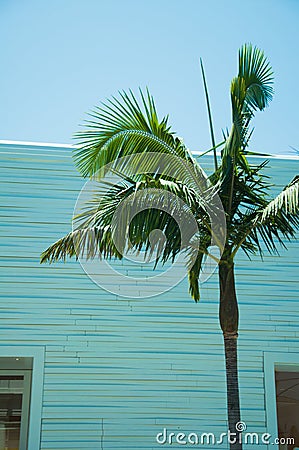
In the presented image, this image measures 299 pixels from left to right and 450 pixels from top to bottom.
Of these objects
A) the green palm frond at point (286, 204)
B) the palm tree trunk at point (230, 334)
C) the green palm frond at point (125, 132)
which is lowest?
the palm tree trunk at point (230, 334)

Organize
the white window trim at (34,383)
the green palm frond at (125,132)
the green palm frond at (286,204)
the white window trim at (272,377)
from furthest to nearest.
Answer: the white window trim at (272,377), the white window trim at (34,383), the green palm frond at (125,132), the green palm frond at (286,204)

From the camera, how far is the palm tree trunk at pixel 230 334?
6.71 metres

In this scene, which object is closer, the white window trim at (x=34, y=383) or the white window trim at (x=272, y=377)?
the white window trim at (x=34, y=383)

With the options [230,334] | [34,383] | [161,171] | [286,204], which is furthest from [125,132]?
[34,383]

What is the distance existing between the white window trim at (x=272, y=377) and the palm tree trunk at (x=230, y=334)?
11.1ft

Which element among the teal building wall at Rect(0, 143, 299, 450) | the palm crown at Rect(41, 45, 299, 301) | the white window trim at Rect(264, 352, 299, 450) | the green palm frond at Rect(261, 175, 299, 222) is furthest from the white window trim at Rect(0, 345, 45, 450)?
the green palm frond at Rect(261, 175, 299, 222)

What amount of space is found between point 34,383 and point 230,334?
3774mm

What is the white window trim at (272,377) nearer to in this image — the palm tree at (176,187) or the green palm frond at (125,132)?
the palm tree at (176,187)

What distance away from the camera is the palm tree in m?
6.79

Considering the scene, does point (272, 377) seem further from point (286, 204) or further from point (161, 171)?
point (286, 204)

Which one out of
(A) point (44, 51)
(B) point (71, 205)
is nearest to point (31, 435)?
(B) point (71, 205)

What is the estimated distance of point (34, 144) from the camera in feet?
33.9

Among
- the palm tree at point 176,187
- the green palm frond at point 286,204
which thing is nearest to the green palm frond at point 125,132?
the palm tree at point 176,187

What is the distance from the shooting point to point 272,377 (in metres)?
10.1
